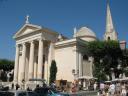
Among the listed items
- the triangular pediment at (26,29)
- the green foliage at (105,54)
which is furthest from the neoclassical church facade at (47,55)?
the green foliage at (105,54)

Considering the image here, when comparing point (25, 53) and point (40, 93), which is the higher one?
point (25, 53)

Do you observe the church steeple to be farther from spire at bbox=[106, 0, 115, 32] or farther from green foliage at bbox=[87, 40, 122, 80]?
green foliage at bbox=[87, 40, 122, 80]

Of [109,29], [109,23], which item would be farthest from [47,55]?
[109,23]

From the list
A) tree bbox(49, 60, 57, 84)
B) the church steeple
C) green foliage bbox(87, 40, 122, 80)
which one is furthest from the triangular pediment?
the church steeple

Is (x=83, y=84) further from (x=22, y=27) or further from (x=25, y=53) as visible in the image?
(x=22, y=27)

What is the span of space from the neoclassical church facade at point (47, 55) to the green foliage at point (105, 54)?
7.89 ft

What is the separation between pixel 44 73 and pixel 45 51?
431 centimetres

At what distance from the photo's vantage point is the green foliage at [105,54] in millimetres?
46000

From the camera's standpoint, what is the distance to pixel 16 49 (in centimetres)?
5359

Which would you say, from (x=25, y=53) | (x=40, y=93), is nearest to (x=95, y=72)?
(x=25, y=53)

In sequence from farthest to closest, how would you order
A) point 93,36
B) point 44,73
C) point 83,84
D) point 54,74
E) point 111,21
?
1. point 111,21
2. point 93,36
3. point 44,73
4. point 54,74
5. point 83,84

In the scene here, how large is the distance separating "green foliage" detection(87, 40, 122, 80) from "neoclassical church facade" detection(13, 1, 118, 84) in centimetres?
240

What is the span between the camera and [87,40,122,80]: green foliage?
151ft

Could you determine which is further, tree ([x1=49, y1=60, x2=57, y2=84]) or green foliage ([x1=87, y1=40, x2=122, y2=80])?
green foliage ([x1=87, y1=40, x2=122, y2=80])
